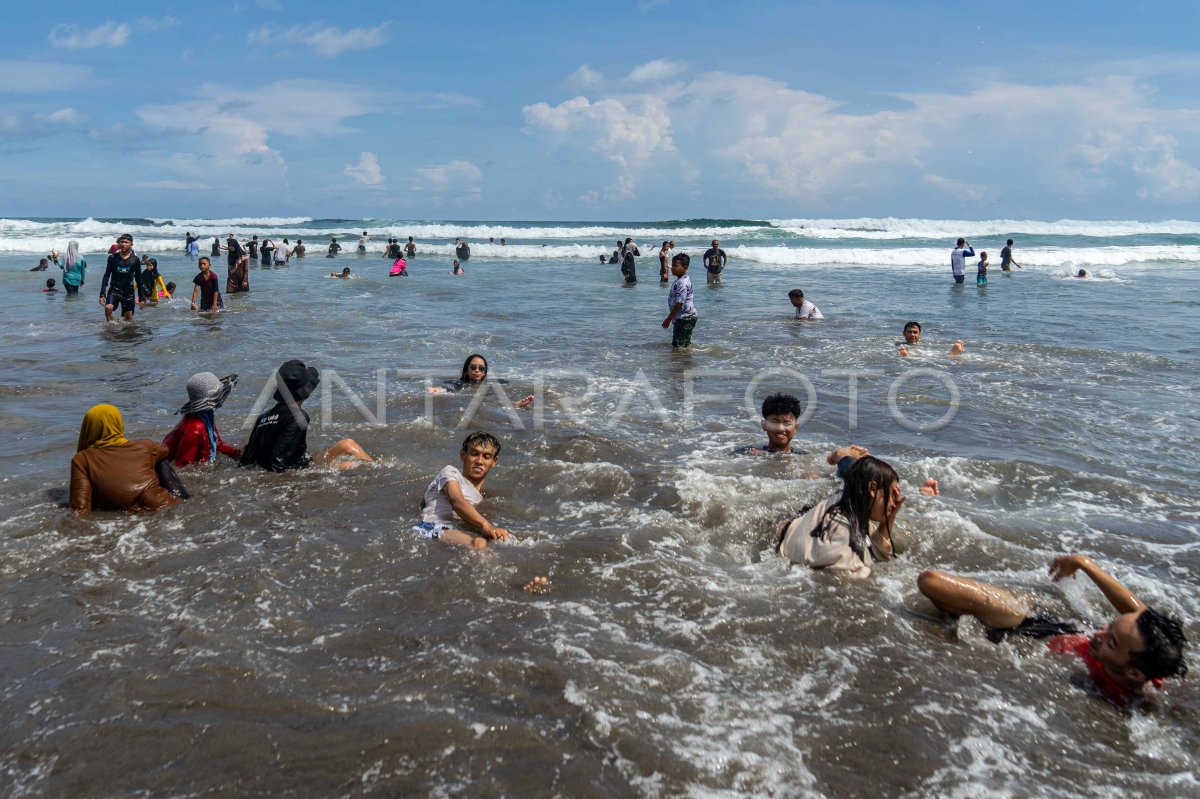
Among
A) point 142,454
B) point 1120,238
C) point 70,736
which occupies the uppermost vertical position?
point 1120,238

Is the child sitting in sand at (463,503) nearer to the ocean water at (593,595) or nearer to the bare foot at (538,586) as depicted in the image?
the ocean water at (593,595)

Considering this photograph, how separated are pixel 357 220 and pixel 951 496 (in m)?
84.1

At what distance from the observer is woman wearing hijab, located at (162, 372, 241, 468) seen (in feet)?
21.0

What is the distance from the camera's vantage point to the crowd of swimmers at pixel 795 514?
3830 millimetres

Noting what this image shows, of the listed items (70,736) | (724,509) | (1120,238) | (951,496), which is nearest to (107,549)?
(70,736)

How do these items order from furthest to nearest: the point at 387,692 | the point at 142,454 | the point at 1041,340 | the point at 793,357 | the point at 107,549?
1. the point at 1041,340
2. the point at 793,357
3. the point at 142,454
4. the point at 107,549
5. the point at 387,692

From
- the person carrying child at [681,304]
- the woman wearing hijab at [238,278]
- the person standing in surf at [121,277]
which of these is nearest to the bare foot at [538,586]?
the person carrying child at [681,304]

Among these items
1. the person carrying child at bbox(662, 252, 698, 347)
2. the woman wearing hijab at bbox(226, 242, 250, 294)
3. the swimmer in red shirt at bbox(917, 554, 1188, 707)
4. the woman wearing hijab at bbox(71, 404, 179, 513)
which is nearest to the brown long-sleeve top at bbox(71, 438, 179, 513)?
the woman wearing hijab at bbox(71, 404, 179, 513)

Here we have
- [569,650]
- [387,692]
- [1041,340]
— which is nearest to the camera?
[387,692]

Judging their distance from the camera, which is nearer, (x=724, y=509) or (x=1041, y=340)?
(x=724, y=509)

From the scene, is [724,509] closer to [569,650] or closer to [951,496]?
[951,496]

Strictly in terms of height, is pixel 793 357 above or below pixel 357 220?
below

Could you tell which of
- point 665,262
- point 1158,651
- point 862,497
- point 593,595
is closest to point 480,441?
point 593,595

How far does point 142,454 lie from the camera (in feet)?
19.5
